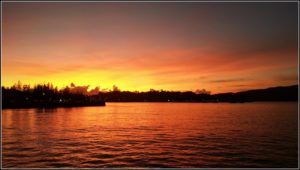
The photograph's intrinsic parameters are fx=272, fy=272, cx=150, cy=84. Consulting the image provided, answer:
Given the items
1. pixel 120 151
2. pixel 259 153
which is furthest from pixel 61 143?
pixel 259 153

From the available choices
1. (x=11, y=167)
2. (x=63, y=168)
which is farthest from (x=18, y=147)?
(x=63, y=168)

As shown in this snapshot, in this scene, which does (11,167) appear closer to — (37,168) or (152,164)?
(37,168)

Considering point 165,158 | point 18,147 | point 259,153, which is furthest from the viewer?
point 18,147

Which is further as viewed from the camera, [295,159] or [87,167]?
[295,159]

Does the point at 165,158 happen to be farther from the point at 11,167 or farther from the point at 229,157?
the point at 11,167

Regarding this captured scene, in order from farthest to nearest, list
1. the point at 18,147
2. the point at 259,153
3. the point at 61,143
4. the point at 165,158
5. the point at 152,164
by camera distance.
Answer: the point at 61,143, the point at 18,147, the point at 259,153, the point at 165,158, the point at 152,164

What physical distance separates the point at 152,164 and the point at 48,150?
1513 centimetres

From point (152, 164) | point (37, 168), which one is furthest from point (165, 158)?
point (37, 168)

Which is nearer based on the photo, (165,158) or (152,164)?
(152,164)

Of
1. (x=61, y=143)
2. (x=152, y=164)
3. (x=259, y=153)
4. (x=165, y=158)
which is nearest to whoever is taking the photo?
(x=152, y=164)

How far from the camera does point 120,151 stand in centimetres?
3550

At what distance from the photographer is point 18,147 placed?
1495 inches

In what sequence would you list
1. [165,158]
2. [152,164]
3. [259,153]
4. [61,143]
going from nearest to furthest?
[152,164] < [165,158] < [259,153] < [61,143]

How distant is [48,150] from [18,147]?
553cm
